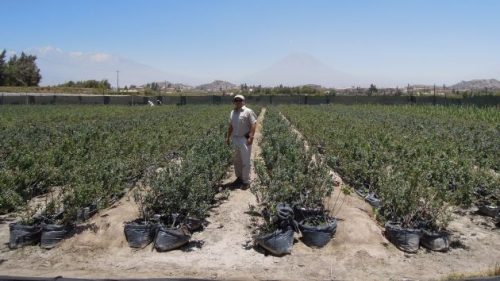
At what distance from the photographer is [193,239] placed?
6.43m

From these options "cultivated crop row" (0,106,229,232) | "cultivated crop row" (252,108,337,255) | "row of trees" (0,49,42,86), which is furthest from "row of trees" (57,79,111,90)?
"cultivated crop row" (252,108,337,255)

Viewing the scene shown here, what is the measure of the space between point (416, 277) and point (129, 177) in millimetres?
5491

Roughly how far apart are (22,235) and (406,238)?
190 inches

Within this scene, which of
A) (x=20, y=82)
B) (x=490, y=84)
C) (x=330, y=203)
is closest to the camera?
(x=330, y=203)

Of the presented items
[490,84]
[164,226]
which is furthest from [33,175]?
[490,84]

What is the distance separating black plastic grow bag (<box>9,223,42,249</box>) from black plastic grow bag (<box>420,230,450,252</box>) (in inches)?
194

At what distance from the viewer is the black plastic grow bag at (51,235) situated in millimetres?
6109

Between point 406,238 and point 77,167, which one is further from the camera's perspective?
point 77,167

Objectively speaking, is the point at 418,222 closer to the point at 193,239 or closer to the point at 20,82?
the point at 193,239

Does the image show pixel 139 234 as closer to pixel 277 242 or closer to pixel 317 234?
pixel 277 242

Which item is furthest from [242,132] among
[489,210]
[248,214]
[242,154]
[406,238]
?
[489,210]

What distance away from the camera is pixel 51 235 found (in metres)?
6.13

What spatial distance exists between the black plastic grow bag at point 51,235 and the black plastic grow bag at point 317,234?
10.2ft

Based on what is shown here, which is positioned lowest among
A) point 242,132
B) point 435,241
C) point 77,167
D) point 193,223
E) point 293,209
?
point 435,241
